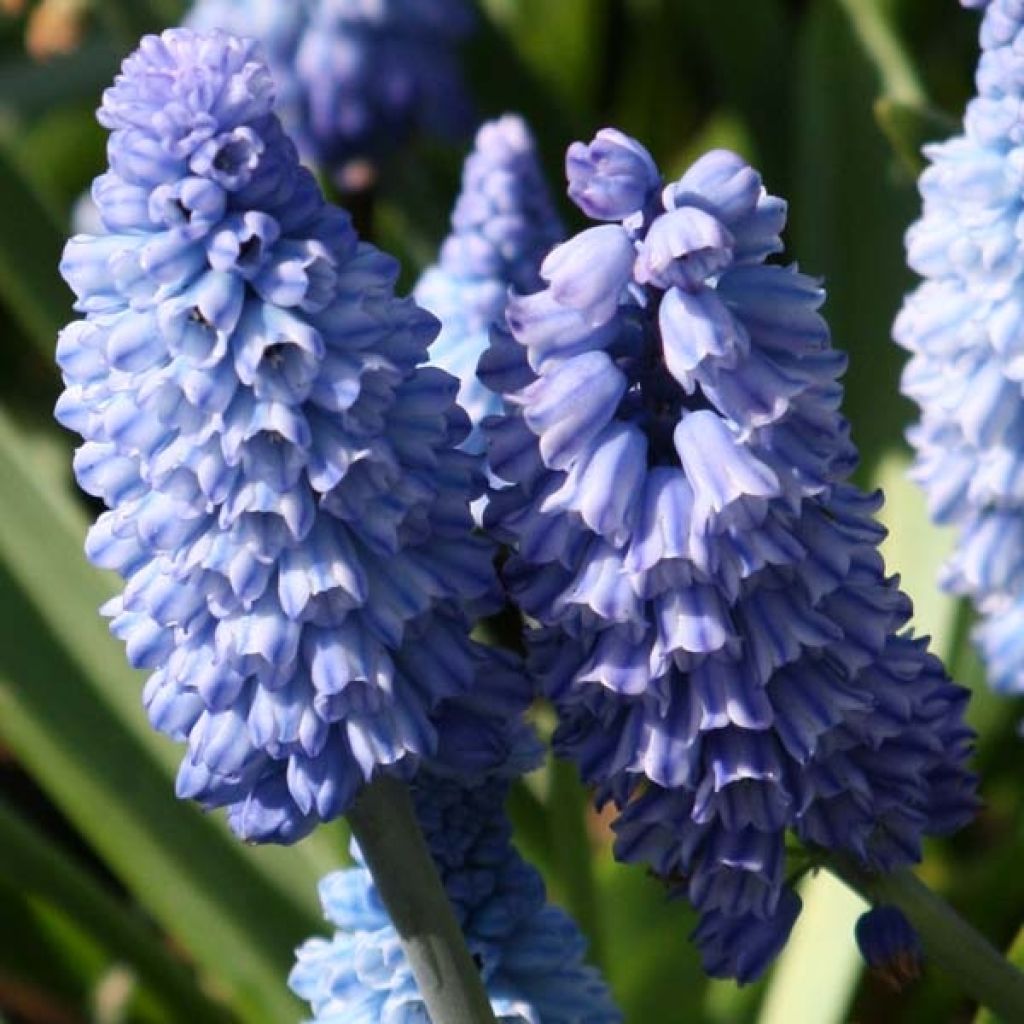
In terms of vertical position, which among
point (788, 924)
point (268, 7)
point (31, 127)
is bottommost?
point (788, 924)

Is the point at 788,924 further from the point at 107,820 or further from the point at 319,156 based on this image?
the point at 319,156

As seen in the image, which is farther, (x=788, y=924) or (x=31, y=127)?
(x=31, y=127)

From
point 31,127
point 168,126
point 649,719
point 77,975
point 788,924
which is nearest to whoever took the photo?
point 168,126

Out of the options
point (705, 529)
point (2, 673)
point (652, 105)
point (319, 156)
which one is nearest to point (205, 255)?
point (705, 529)

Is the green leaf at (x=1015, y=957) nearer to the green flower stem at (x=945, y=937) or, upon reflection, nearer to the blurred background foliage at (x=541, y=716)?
the blurred background foliage at (x=541, y=716)

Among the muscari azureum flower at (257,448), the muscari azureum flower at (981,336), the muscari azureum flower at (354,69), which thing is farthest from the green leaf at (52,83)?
the muscari azureum flower at (257,448)

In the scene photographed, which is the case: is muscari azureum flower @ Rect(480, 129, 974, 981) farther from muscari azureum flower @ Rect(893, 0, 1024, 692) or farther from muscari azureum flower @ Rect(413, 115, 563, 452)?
muscari azureum flower @ Rect(413, 115, 563, 452)

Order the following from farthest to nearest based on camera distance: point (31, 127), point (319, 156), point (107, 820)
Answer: point (31, 127) → point (319, 156) → point (107, 820)
